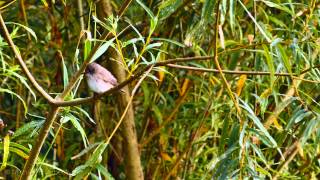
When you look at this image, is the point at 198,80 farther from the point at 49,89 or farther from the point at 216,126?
the point at 49,89

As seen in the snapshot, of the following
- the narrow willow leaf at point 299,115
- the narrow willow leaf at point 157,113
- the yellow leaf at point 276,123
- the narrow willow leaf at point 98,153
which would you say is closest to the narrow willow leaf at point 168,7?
the narrow willow leaf at point 98,153

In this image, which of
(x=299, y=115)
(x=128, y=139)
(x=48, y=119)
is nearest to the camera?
(x=48, y=119)

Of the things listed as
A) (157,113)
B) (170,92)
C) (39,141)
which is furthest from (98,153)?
(170,92)

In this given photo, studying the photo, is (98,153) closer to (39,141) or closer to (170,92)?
(39,141)

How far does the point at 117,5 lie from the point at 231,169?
2.19ft

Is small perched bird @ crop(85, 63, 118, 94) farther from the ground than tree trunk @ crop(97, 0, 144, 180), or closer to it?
farther from the ground

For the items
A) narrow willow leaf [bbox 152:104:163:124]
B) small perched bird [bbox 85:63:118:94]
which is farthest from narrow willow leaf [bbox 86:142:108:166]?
narrow willow leaf [bbox 152:104:163:124]

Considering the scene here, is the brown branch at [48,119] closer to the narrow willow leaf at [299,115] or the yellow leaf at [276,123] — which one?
the narrow willow leaf at [299,115]

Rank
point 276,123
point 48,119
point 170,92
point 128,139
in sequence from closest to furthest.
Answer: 1. point 48,119
2. point 276,123
3. point 128,139
4. point 170,92

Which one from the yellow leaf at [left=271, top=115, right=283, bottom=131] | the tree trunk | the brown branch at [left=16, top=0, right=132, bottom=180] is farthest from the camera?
the tree trunk

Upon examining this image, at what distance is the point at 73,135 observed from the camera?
1623 millimetres

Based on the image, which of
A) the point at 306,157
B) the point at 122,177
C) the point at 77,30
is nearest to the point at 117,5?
the point at 77,30

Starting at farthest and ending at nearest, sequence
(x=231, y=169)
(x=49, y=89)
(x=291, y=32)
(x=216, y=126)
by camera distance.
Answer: (x=49, y=89) → (x=216, y=126) → (x=291, y=32) → (x=231, y=169)

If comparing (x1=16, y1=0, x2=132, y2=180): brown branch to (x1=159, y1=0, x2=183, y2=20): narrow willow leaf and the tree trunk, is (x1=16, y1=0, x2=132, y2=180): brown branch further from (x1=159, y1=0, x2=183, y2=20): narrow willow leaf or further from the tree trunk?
the tree trunk
